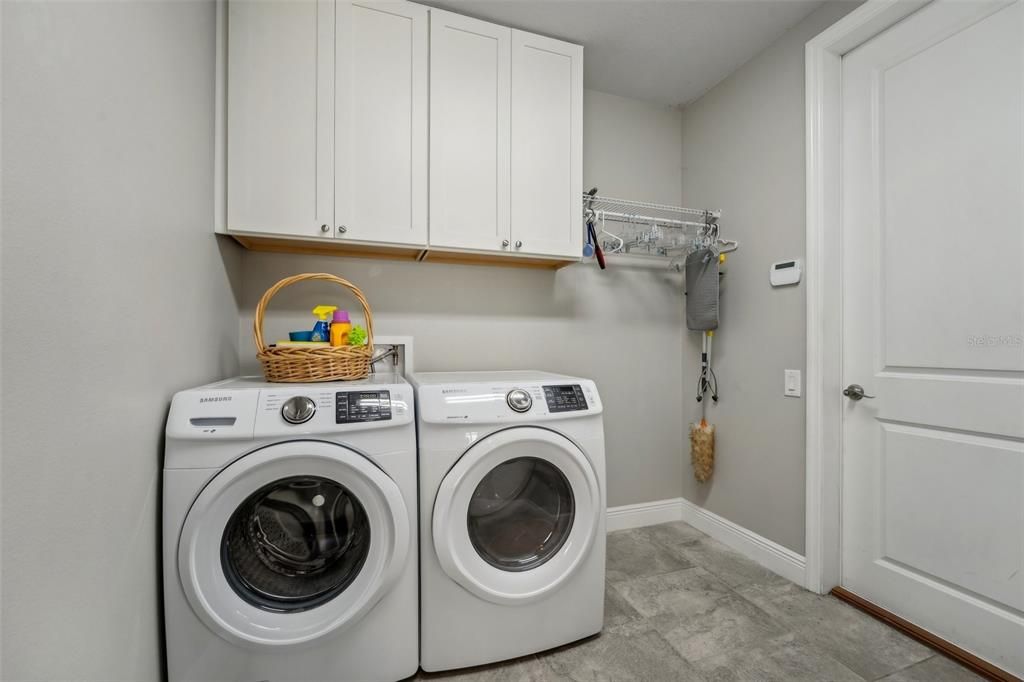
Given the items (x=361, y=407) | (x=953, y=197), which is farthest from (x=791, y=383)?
(x=361, y=407)

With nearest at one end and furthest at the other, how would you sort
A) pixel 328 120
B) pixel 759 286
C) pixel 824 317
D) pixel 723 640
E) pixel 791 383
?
pixel 723 640 → pixel 328 120 → pixel 824 317 → pixel 791 383 → pixel 759 286

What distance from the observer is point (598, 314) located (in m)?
2.40

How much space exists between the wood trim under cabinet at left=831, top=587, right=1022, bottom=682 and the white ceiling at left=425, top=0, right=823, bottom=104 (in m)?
2.39

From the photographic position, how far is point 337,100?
1633 millimetres

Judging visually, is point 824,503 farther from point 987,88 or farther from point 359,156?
point 359,156

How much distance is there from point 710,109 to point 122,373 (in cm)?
277

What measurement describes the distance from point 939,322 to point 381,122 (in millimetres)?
2132

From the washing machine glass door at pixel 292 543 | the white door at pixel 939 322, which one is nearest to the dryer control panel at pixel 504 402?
the washing machine glass door at pixel 292 543

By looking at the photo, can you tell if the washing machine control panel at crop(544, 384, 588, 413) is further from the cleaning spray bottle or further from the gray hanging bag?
the gray hanging bag

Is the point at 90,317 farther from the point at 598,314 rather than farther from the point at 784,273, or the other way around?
the point at 784,273

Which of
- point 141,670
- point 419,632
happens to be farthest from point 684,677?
point 141,670

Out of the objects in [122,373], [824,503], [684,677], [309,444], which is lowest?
[684,677]

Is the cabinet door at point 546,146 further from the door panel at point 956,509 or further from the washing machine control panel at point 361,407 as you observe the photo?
the door panel at point 956,509

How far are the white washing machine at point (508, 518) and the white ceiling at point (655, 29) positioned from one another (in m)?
1.57
